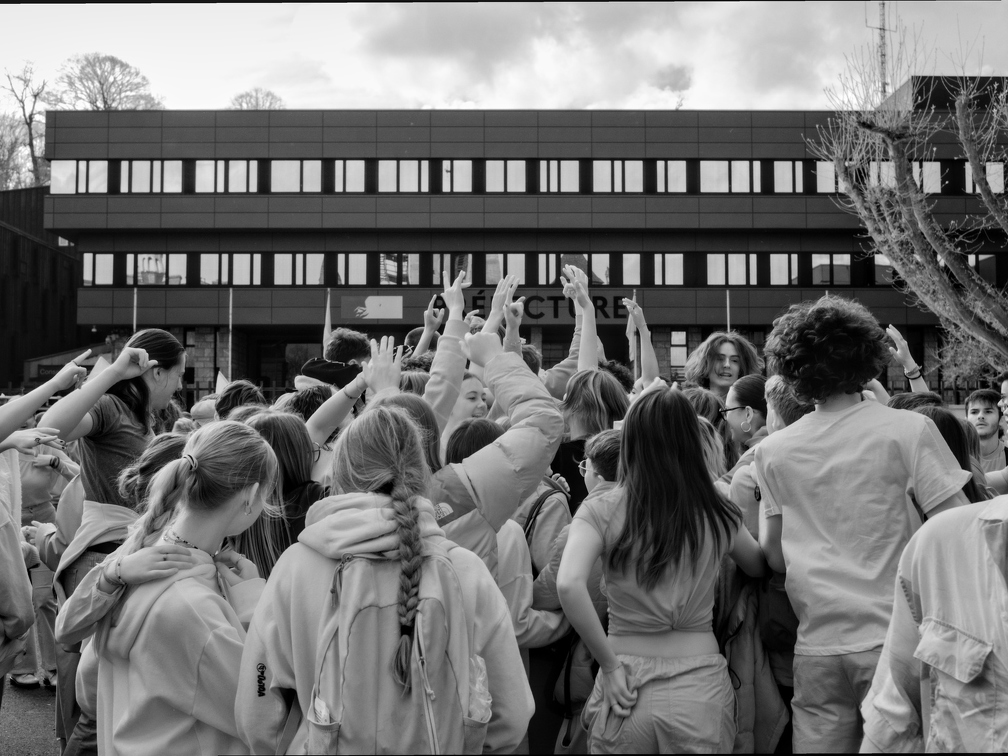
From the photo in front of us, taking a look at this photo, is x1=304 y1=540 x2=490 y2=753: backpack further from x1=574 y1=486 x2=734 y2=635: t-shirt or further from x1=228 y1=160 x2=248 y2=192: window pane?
x1=228 y1=160 x2=248 y2=192: window pane

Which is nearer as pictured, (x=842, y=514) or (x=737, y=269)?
(x=842, y=514)

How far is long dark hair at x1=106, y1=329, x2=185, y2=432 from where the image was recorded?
4.48m

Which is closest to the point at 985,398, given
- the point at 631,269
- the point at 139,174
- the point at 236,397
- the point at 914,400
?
the point at 914,400

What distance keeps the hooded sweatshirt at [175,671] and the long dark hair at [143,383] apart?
190cm

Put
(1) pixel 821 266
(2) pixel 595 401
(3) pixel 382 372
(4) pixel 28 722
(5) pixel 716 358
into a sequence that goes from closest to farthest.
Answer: (3) pixel 382 372
(2) pixel 595 401
(5) pixel 716 358
(4) pixel 28 722
(1) pixel 821 266

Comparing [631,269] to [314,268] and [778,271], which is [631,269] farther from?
[314,268]

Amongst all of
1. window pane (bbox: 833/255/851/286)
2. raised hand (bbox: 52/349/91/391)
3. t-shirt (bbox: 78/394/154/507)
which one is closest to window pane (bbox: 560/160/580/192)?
window pane (bbox: 833/255/851/286)

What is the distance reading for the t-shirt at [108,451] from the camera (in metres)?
4.38

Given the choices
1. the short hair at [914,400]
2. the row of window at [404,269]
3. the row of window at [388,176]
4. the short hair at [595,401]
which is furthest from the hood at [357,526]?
the row of window at [388,176]

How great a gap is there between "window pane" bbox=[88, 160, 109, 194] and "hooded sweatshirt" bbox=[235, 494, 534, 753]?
44.7 metres

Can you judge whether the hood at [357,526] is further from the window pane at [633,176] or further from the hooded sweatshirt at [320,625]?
the window pane at [633,176]

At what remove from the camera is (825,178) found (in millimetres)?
43531

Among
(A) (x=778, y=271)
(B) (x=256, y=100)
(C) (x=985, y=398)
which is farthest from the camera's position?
(B) (x=256, y=100)

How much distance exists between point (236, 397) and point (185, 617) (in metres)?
3.24
